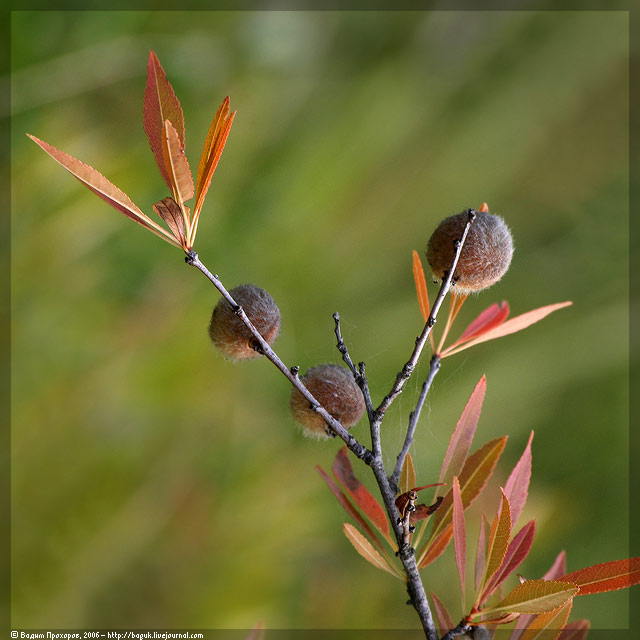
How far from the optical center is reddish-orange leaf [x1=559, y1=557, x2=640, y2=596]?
34 centimetres

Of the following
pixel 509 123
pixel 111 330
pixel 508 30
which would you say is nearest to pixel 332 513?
pixel 111 330

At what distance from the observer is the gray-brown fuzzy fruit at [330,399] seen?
1.29 feet

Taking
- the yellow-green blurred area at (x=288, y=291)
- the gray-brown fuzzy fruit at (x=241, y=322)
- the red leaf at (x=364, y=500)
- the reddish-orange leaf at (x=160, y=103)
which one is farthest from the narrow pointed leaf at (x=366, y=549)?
the yellow-green blurred area at (x=288, y=291)

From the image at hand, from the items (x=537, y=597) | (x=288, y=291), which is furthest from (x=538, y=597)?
(x=288, y=291)

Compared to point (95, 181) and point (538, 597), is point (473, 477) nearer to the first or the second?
point (538, 597)

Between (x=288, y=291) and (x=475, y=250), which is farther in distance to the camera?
(x=288, y=291)

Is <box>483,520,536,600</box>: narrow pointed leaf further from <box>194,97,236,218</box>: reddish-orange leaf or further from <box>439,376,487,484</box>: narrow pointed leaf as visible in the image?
<box>194,97,236,218</box>: reddish-orange leaf

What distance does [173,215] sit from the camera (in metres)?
0.33

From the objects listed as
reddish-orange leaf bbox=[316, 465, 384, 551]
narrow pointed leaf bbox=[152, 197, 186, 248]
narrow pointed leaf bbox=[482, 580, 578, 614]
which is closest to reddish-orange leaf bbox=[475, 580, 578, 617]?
narrow pointed leaf bbox=[482, 580, 578, 614]

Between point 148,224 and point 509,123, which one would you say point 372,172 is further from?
point 148,224

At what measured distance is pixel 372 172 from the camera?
1527 mm

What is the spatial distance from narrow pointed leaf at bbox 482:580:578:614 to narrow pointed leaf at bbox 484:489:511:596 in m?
0.02

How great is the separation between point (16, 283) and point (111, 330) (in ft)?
0.60

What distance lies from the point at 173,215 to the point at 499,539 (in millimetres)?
249
